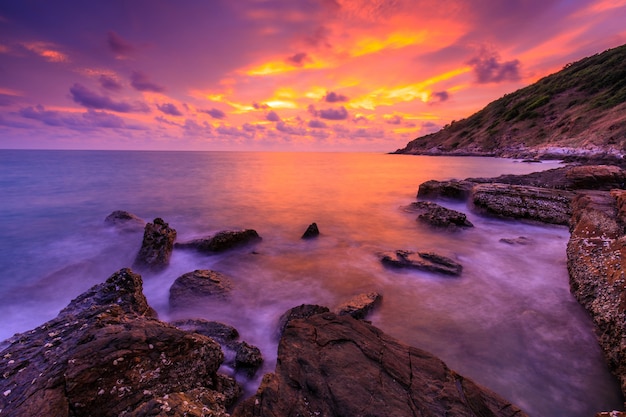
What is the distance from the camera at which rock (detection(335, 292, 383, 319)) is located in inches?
229

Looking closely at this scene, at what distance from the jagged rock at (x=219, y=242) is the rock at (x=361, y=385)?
21.8 feet

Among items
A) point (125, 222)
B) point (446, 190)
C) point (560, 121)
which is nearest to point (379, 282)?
point (446, 190)

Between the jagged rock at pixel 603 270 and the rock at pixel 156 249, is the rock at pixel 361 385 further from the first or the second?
the rock at pixel 156 249

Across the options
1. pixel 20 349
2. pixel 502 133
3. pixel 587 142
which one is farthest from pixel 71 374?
pixel 502 133

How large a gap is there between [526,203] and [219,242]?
12.2 metres

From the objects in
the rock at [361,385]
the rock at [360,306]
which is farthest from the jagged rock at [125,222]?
the rock at [361,385]

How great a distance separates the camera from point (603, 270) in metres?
5.38

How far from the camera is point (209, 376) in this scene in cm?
358

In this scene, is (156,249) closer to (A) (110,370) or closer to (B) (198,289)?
(B) (198,289)

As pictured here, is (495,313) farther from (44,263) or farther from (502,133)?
(502,133)

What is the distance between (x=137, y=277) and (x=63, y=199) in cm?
1896

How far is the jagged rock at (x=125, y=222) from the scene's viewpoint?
1222 cm

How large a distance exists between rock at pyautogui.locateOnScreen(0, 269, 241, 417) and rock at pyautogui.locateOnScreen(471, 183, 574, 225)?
1236 centimetres

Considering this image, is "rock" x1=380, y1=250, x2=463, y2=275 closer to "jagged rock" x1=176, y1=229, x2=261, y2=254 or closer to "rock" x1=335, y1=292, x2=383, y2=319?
"rock" x1=335, y1=292, x2=383, y2=319
